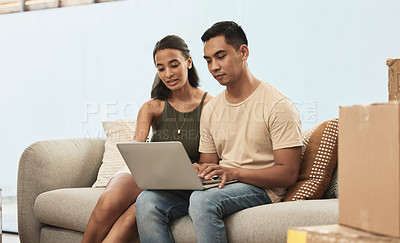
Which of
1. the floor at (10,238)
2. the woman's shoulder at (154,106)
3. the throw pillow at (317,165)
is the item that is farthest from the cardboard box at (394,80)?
the floor at (10,238)

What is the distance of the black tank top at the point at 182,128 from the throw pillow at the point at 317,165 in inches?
21.2

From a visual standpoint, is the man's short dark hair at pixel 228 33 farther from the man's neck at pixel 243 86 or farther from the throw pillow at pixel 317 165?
the throw pillow at pixel 317 165

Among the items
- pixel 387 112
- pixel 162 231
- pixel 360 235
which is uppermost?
pixel 387 112

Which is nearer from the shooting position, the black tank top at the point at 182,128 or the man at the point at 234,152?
the man at the point at 234,152

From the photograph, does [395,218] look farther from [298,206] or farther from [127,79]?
[127,79]

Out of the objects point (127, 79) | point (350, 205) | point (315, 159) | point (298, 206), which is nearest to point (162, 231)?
point (298, 206)

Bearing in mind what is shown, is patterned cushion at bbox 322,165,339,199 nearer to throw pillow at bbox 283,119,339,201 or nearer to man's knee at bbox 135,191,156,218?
throw pillow at bbox 283,119,339,201

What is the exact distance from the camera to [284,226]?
1.85m

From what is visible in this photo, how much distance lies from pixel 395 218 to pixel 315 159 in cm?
121

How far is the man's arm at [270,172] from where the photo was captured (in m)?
2.02

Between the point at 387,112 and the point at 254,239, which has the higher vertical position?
the point at 387,112

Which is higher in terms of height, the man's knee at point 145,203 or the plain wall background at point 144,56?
the plain wall background at point 144,56

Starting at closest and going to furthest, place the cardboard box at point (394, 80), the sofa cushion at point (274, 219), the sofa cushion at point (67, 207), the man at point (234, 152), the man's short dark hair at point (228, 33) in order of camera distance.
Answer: the cardboard box at point (394, 80)
the sofa cushion at point (274, 219)
the man at point (234, 152)
the man's short dark hair at point (228, 33)
the sofa cushion at point (67, 207)

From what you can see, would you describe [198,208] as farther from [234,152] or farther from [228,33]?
[228,33]
